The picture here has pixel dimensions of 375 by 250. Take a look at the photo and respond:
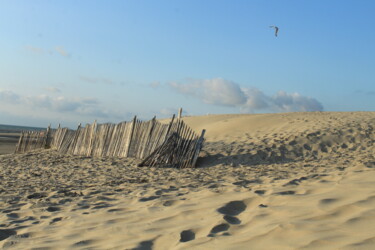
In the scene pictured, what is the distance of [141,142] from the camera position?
29.8 feet

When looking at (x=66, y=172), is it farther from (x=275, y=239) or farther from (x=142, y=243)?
(x=275, y=239)

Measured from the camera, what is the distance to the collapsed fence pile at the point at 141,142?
7988mm

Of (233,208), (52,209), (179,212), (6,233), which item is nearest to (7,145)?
(52,209)

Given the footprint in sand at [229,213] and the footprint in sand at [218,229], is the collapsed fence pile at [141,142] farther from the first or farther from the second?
the footprint in sand at [218,229]

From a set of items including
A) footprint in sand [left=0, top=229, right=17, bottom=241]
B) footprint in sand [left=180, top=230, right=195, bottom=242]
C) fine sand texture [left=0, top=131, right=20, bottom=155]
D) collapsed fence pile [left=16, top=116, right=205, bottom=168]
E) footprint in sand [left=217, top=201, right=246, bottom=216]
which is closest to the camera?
footprint in sand [left=180, top=230, right=195, bottom=242]

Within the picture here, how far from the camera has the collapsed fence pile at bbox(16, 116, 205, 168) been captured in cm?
799

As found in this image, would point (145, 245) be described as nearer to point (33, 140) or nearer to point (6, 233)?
point (6, 233)

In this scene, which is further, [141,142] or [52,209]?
[141,142]

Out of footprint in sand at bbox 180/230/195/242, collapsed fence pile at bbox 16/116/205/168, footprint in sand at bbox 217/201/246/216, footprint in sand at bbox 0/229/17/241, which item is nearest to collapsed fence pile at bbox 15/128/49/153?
collapsed fence pile at bbox 16/116/205/168

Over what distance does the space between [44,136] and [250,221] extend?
45.1ft

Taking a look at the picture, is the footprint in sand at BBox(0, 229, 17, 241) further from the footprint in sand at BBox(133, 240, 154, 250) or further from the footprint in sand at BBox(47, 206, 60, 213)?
the footprint in sand at BBox(133, 240, 154, 250)

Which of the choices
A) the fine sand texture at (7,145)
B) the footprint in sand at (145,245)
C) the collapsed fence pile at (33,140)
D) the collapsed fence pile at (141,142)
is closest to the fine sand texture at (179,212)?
the footprint in sand at (145,245)

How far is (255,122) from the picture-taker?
13812 mm

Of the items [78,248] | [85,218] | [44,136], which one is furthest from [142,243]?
[44,136]
